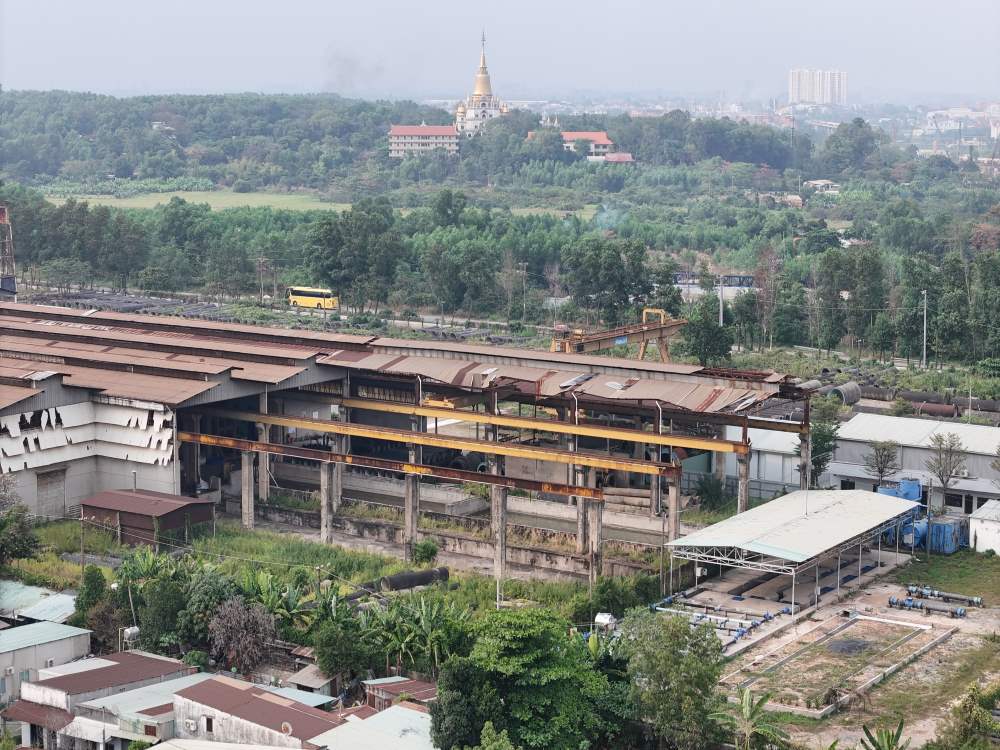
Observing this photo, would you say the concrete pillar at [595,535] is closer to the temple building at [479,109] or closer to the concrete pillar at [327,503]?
the concrete pillar at [327,503]

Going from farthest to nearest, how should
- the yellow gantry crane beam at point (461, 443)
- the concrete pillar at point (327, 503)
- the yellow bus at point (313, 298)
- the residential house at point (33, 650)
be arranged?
1. the yellow bus at point (313, 298)
2. the concrete pillar at point (327, 503)
3. the yellow gantry crane beam at point (461, 443)
4. the residential house at point (33, 650)

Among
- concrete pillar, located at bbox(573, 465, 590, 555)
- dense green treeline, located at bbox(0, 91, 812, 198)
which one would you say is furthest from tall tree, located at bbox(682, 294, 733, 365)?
dense green treeline, located at bbox(0, 91, 812, 198)

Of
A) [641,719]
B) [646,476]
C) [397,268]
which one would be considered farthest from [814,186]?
[641,719]

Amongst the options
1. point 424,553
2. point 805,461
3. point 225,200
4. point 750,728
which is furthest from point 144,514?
point 225,200

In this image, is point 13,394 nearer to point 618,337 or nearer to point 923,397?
point 618,337

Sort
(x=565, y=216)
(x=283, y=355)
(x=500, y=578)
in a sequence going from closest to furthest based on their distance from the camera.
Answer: (x=500, y=578) → (x=283, y=355) → (x=565, y=216)

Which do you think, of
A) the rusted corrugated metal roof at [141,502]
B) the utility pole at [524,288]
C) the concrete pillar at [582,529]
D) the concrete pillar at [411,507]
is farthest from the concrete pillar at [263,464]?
the utility pole at [524,288]

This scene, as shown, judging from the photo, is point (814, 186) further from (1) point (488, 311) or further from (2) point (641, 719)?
(2) point (641, 719)
